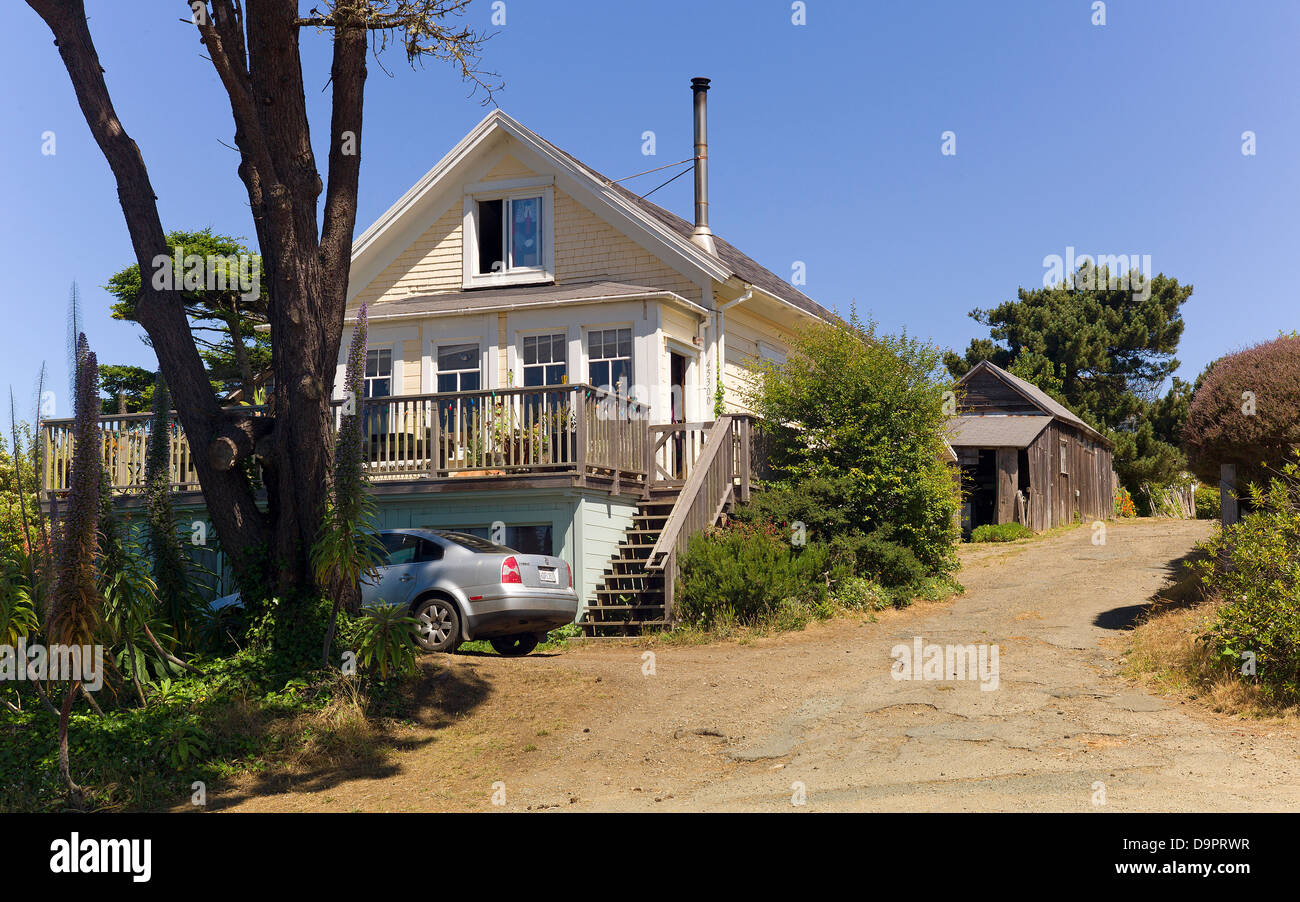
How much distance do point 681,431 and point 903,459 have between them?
350cm

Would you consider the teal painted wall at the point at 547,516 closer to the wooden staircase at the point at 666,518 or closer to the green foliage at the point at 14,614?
the wooden staircase at the point at 666,518

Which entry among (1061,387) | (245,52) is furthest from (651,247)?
(1061,387)

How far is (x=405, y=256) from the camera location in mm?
22656

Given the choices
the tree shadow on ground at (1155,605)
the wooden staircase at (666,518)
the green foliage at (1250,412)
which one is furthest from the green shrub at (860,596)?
the green foliage at (1250,412)

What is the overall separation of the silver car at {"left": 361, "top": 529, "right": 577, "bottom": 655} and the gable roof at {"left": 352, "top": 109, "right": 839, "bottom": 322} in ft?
27.5

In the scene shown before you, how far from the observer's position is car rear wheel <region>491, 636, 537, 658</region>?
14719 mm

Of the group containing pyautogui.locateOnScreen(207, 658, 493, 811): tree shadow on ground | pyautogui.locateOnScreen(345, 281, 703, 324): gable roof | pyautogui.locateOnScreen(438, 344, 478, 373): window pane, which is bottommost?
pyautogui.locateOnScreen(207, 658, 493, 811): tree shadow on ground

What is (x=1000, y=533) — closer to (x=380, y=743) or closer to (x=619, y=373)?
(x=619, y=373)

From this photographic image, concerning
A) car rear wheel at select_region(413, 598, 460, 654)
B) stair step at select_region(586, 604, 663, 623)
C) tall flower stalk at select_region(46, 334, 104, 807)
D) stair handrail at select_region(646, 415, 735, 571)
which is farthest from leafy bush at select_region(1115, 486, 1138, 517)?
tall flower stalk at select_region(46, 334, 104, 807)

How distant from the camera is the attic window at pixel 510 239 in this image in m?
21.9

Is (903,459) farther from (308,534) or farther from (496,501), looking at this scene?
(308,534)

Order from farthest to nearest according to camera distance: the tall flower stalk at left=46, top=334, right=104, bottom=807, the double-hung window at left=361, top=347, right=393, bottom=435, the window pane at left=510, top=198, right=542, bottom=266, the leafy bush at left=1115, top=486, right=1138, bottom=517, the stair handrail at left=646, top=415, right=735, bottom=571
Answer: the leafy bush at left=1115, top=486, right=1138, bottom=517, the window pane at left=510, top=198, right=542, bottom=266, the double-hung window at left=361, top=347, right=393, bottom=435, the stair handrail at left=646, top=415, right=735, bottom=571, the tall flower stalk at left=46, top=334, right=104, bottom=807

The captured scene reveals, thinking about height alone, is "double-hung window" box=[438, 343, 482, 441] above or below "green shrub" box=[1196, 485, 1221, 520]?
above

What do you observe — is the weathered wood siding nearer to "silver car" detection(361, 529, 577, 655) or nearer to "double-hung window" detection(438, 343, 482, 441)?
"double-hung window" detection(438, 343, 482, 441)
